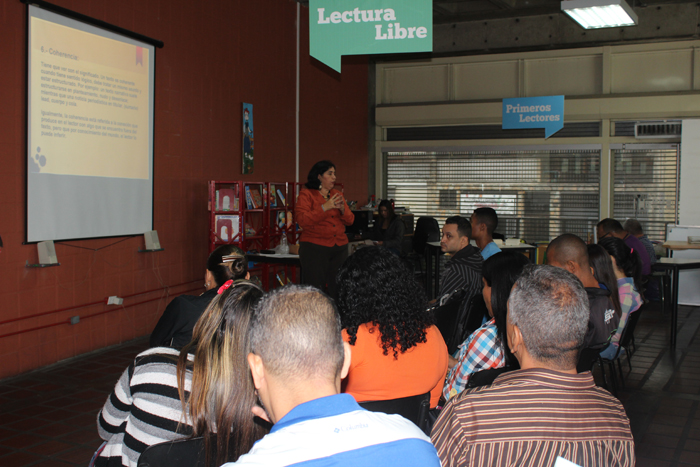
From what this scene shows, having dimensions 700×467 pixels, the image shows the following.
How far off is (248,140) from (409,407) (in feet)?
18.1

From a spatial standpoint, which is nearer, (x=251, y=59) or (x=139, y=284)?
(x=139, y=284)

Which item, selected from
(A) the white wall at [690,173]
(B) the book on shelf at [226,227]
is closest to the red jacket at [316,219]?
(B) the book on shelf at [226,227]

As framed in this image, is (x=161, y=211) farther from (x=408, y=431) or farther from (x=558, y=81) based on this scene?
(x=558, y=81)

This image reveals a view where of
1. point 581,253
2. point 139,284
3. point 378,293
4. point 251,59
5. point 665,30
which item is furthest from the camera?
point 665,30

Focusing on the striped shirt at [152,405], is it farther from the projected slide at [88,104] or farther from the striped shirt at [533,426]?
the projected slide at [88,104]

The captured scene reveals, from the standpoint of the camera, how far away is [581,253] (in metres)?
3.36

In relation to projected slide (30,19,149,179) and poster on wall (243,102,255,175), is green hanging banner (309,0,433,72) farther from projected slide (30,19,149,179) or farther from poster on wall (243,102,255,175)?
poster on wall (243,102,255,175)

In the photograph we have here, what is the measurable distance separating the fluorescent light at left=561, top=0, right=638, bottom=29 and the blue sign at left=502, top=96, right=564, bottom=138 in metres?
2.42

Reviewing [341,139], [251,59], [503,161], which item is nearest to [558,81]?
[503,161]

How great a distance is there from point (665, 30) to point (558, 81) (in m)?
1.71

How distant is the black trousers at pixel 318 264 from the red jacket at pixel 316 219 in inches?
2.3

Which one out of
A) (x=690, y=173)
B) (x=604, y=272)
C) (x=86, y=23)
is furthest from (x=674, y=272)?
(x=86, y=23)

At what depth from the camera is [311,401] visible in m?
0.97

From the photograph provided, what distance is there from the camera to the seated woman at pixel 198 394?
1.36m
